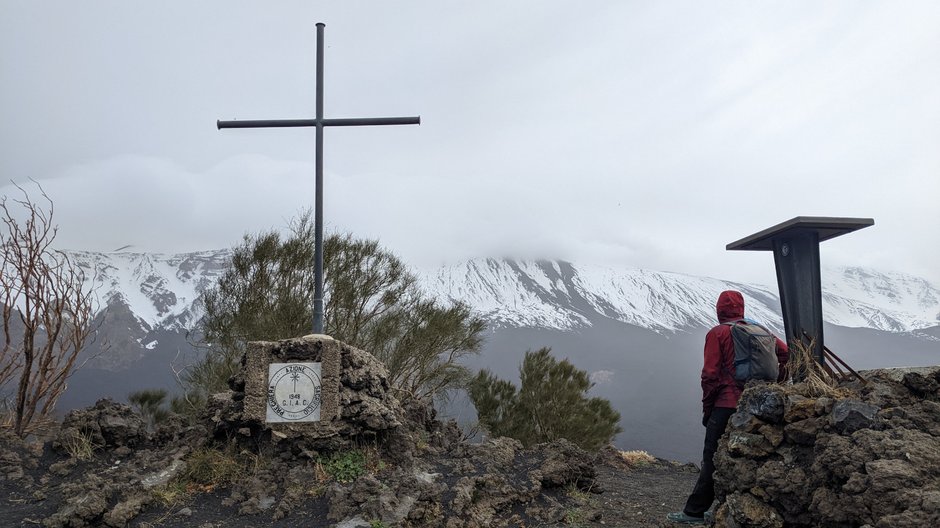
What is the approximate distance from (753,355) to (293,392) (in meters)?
4.30

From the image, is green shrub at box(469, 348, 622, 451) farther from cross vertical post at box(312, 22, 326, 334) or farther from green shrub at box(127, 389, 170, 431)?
cross vertical post at box(312, 22, 326, 334)

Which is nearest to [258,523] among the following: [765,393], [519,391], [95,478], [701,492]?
[95,478]

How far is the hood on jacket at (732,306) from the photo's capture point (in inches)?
201

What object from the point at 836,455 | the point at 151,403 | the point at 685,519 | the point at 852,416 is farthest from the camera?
the point at 151,403

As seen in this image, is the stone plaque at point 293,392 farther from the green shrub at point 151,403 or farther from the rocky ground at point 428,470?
the green shrub at point 151,403

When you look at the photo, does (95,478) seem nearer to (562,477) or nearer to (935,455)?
(562,477)

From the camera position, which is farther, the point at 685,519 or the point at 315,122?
the point at 315,122

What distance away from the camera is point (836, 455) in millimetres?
3791

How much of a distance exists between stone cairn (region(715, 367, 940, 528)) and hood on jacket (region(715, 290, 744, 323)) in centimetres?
70

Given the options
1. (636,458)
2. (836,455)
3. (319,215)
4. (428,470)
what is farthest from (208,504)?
(636,458)

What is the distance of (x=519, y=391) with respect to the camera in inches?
623

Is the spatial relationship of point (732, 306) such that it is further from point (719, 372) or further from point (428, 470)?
point (428, 470)

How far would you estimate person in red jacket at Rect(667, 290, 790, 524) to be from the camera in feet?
16.0

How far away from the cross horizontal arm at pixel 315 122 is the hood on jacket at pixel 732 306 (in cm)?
400
